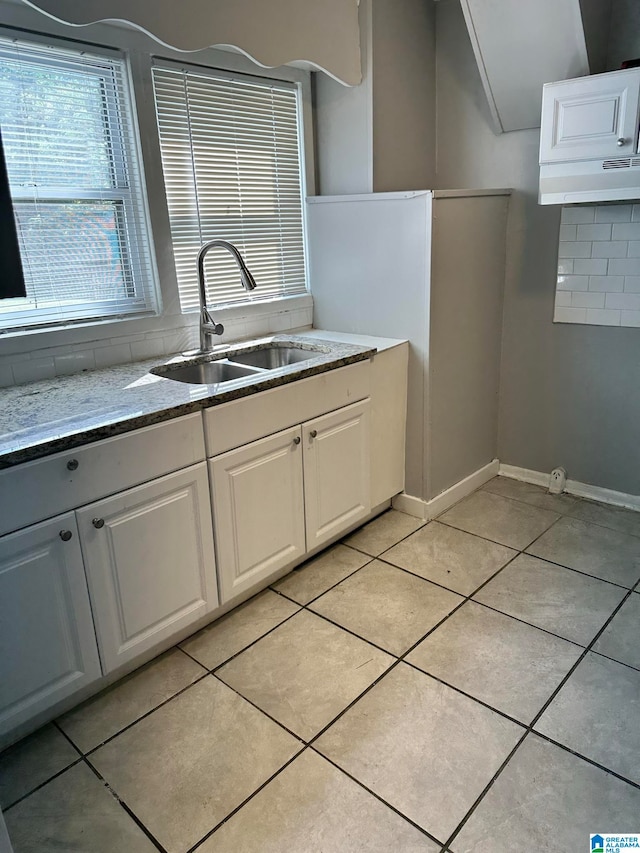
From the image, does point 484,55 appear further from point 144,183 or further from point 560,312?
point 144,183

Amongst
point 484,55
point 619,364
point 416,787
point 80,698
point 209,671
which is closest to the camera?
point 416,787

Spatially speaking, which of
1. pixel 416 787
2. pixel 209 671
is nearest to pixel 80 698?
pixel 209 671

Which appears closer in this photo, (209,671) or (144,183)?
(209,671)

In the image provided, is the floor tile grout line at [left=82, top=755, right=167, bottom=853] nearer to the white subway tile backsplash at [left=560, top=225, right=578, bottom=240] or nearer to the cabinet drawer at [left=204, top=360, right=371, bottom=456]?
the cabinet drawer at [left=204, top=360, right=371, bottom=456]

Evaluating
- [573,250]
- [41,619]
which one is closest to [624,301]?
[573,250]

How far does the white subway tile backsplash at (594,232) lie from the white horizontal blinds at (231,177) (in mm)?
1329

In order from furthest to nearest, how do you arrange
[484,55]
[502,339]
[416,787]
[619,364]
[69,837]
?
[502,339], [619,364], [484,55], [416,787], [69,837]

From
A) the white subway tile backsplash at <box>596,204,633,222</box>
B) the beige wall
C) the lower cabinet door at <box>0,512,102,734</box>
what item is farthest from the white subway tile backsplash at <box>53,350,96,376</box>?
the white subway tile backsplash at <box>596,204,633,222</box>

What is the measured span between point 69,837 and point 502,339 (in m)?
2.77

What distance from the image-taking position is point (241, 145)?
278cm

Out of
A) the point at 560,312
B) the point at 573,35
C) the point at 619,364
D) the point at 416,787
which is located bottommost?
the point at 416,787

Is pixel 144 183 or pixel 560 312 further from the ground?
pixel 144 183

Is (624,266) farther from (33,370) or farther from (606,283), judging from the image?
(33,370)

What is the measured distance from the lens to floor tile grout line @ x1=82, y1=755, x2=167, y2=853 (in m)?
1.50
